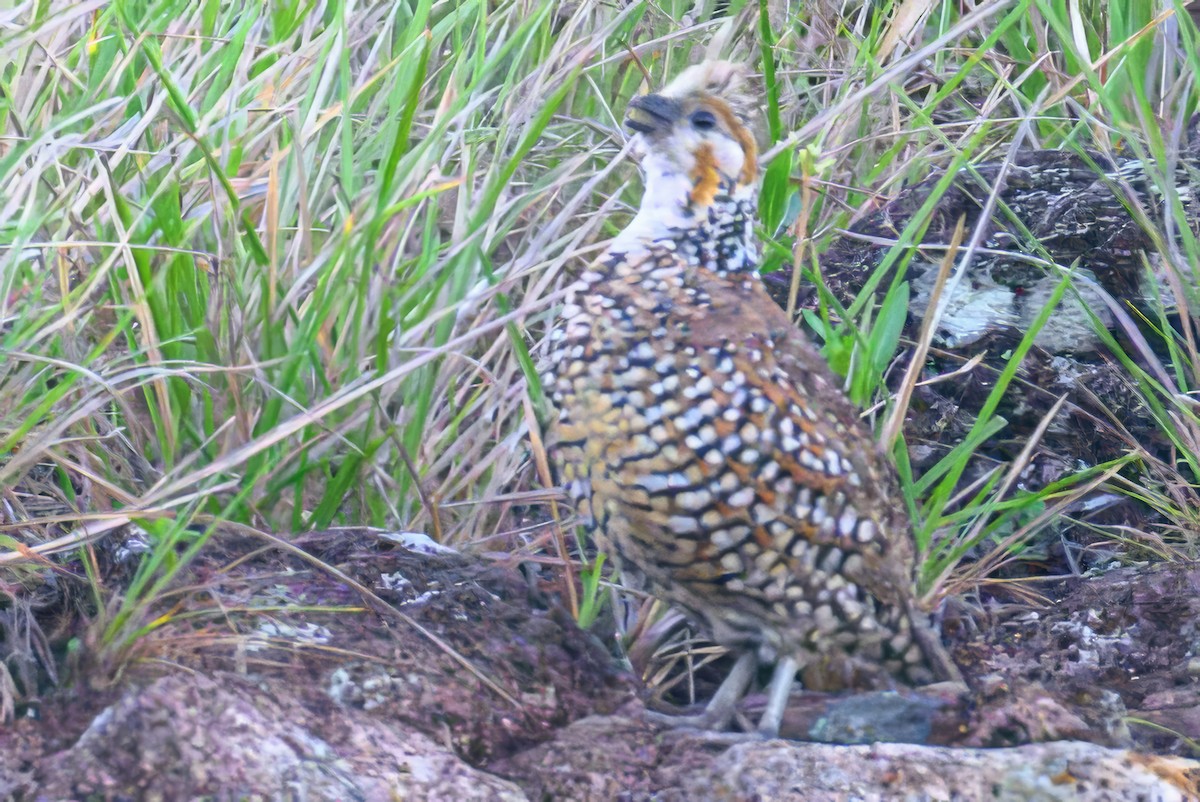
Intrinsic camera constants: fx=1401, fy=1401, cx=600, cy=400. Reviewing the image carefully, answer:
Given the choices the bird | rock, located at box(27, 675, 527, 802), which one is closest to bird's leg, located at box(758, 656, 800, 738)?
the bird

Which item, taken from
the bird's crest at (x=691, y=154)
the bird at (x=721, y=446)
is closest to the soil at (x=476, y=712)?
the bird at (x=721, y=446)

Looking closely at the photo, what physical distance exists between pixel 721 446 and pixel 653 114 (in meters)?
0.81

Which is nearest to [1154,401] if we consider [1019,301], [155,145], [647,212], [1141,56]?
[1019,301]

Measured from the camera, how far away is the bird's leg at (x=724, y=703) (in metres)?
2.86

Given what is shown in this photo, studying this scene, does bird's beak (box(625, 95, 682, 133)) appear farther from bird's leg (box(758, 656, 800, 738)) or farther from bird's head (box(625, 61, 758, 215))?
bird's leg (box(758, 656, 800, 738))

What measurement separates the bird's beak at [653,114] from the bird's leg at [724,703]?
1168 mm

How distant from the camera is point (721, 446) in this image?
8.91ft

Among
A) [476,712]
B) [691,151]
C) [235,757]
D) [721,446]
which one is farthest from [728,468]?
[235,757]

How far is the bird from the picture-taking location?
2721 millimetres

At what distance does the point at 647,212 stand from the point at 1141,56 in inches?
85.6

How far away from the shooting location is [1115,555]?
357 cm

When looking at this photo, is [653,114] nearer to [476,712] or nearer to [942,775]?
[476,712]

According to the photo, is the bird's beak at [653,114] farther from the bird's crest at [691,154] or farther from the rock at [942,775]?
the rock at [942,775]

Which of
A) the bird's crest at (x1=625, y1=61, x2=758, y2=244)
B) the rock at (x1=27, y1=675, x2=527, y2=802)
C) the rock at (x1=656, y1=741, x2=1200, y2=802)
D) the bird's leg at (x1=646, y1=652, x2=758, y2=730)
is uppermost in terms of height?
the bird's crest at (x1=625, y1=61, x2=758, y2=244)
